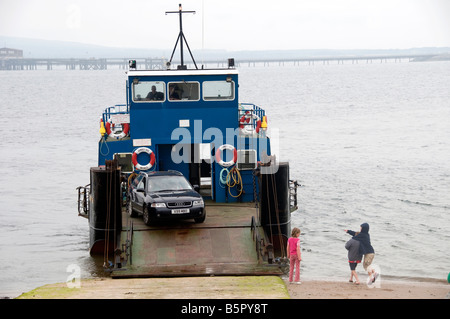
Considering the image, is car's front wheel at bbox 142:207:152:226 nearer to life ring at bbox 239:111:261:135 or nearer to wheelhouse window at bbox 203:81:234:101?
wheelhouse window at bbox 203:81:234:101

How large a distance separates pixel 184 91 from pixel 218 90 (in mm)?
1029

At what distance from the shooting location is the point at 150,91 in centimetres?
2117

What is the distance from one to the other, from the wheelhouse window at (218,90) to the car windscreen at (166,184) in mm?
3459

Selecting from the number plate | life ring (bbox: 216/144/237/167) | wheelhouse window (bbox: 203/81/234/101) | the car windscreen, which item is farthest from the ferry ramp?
wheelhouse window (bbox: 203/81/234/101)

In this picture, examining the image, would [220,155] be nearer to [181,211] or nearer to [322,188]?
[181,211]

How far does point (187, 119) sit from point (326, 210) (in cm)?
1074

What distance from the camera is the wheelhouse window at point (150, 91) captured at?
2111 cm

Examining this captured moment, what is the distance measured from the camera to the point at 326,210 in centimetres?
2967

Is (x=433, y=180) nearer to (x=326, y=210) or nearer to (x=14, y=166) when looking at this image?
(x=326, y=210)

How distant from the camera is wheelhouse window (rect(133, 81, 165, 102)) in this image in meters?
21.1

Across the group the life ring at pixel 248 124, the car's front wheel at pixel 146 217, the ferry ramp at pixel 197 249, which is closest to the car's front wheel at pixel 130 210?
the ferry ramp at pixel 197 249

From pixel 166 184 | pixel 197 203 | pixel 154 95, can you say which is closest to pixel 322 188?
pixel 154 95

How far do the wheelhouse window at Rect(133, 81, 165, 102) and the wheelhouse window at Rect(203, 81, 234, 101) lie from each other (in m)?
1.30
